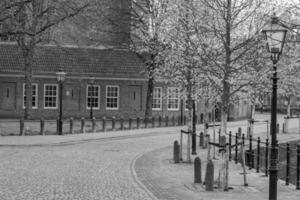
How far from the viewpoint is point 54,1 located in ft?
100

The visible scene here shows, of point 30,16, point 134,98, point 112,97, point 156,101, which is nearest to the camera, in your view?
point 30,16

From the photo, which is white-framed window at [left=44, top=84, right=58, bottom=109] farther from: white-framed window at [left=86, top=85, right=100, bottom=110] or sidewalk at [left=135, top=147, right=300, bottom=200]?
sidewalk at [left=135, top=147, right=300, bottom=200]

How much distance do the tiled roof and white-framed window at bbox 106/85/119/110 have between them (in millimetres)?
1162

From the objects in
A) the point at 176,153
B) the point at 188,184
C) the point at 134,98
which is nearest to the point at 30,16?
the point at 134,98

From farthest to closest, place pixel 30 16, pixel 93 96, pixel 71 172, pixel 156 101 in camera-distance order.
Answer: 1. pixel 156 101
2. pixel 93 96
3. pixel 30 16
4. pixel 71 172

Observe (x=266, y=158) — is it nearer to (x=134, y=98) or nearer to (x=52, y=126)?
(x=52, y=126)

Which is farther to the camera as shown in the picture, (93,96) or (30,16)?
(93,96)

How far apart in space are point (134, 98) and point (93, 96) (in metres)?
3.81

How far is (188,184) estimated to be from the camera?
15141 mm

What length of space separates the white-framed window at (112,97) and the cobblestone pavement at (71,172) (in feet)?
76.6

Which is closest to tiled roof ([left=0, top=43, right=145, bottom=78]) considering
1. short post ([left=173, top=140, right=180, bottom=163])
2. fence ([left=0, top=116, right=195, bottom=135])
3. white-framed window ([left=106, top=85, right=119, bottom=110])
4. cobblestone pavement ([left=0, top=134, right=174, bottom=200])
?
white-framed window ([left=106, top=85, right=119, bottom=110])

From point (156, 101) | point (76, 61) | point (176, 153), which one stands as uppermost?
point (76, 61)

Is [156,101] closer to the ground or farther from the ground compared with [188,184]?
farther from the ground

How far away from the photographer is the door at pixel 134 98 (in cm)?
5109
